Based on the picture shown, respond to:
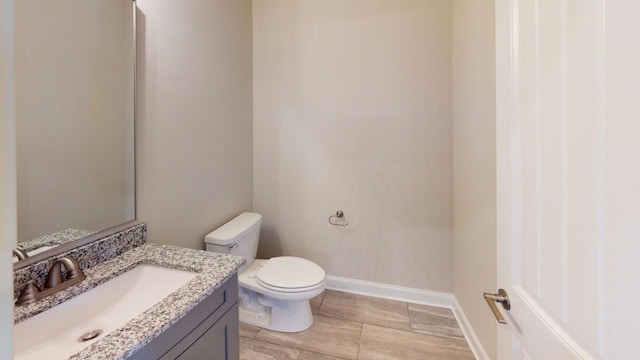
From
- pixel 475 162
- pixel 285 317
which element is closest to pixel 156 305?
pixel 285 317

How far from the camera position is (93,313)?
895 millimetres

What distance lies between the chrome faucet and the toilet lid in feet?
3.24

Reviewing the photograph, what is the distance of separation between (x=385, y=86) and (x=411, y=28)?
0.48 m

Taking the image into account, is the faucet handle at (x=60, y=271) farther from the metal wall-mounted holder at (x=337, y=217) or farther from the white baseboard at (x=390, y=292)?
the white baseboard at (x=390, y=292)

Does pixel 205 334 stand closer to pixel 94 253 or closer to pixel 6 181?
pixel 94 253

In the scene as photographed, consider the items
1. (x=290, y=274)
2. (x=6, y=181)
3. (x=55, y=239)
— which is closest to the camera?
(x=6, y=181)

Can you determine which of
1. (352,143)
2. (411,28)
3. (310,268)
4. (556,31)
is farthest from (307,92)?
(556,31)

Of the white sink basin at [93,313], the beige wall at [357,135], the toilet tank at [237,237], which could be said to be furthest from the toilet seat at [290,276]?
the white sink basin at [93,313]

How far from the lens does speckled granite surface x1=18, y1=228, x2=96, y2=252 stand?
0.91 m

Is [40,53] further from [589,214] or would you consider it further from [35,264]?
[589,214]

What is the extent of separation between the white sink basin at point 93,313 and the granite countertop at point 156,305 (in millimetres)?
27

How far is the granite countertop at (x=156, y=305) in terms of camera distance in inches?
26.2

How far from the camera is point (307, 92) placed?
2.28 metres

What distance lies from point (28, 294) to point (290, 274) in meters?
1.24
